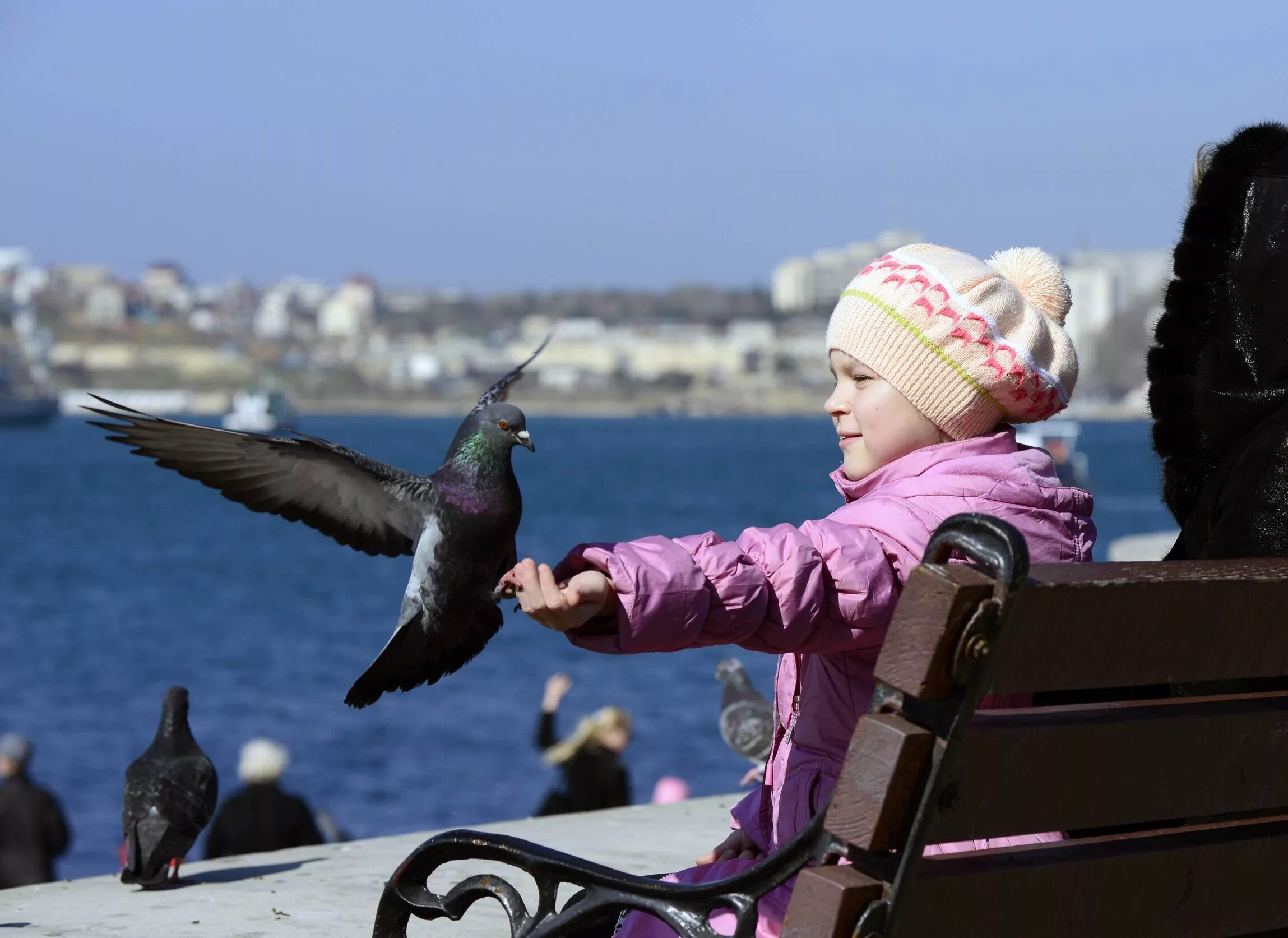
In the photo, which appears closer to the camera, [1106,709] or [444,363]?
[1106,709]

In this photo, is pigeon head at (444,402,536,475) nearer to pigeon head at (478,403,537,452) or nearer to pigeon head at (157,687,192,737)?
pigeon head at (478,403,537,452)

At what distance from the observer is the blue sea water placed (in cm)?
2356

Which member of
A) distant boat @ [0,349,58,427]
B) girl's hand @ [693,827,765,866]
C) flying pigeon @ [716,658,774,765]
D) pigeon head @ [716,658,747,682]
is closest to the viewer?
girl's hand @ [693,827,765,866]

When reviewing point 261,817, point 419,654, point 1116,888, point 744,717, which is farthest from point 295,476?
point 261,817

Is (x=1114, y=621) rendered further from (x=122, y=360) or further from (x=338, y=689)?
(x=122, y=360)

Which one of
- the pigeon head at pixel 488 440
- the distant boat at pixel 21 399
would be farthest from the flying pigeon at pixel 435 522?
the distant boat at pixel 21 399

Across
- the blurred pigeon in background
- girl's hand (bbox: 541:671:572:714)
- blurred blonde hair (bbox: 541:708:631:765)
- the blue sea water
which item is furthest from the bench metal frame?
girl's hand (bbox: 541:671:572:714)

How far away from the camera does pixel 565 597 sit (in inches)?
84.2

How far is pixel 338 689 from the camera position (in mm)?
33594

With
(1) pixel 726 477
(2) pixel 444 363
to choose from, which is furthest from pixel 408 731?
(2) pixel 444 363

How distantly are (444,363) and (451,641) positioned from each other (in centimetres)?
11351

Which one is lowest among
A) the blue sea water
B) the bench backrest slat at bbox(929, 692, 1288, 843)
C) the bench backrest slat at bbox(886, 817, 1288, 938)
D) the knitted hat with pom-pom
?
the blue sea water

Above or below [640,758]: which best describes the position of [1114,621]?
above

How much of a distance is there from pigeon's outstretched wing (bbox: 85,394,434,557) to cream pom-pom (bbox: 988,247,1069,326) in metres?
1.03
